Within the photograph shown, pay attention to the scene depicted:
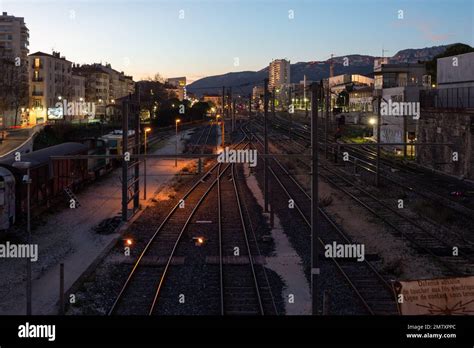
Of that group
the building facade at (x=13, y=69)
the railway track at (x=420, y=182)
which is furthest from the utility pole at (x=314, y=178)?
the building facade at (x=13, y=69)

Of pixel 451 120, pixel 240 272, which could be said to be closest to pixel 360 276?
pixel 240 272

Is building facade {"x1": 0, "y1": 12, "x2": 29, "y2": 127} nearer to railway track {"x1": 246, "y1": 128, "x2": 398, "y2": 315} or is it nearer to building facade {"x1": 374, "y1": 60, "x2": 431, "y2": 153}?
building facade {"x1": 374, "y1": 60, "x2": 431, "y2": 153}

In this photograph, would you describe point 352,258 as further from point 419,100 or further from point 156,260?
point 419,100

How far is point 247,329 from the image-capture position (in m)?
3.80

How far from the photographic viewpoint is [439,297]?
5.82 m

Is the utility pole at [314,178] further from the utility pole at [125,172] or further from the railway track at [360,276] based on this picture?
the utility pole at [125,172]

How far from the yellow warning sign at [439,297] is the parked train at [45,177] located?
9761 mm

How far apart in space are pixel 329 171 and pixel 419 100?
39.6ft

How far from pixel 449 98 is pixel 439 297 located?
110 feet

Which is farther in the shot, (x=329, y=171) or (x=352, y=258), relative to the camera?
(x=329, y=171)

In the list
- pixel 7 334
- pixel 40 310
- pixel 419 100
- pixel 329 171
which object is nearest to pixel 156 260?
pixel 40 310

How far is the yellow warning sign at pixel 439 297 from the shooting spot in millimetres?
5750

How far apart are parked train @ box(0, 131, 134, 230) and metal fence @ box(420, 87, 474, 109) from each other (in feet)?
69.7

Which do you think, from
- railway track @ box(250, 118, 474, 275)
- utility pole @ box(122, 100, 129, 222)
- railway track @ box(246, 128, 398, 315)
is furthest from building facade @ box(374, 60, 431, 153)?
utility pole @ box(122, 100, 129, 222)
